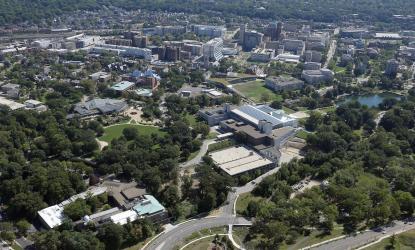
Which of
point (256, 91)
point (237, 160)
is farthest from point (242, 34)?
point (237, 160)

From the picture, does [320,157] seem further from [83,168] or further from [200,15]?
[200,15]

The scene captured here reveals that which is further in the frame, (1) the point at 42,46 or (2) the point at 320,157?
(1) the point at 42,46

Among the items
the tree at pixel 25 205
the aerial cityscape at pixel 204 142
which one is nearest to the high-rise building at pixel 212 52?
the aerial cityscape at pixel 204 142

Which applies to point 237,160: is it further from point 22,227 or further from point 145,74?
point 145,74

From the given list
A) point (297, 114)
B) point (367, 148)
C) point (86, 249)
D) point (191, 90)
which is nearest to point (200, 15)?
point (191, 90)

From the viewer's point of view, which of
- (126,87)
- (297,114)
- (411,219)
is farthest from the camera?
(126,87)

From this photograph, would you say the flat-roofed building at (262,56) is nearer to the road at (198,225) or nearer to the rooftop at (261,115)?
the rooftop at (261,115)
